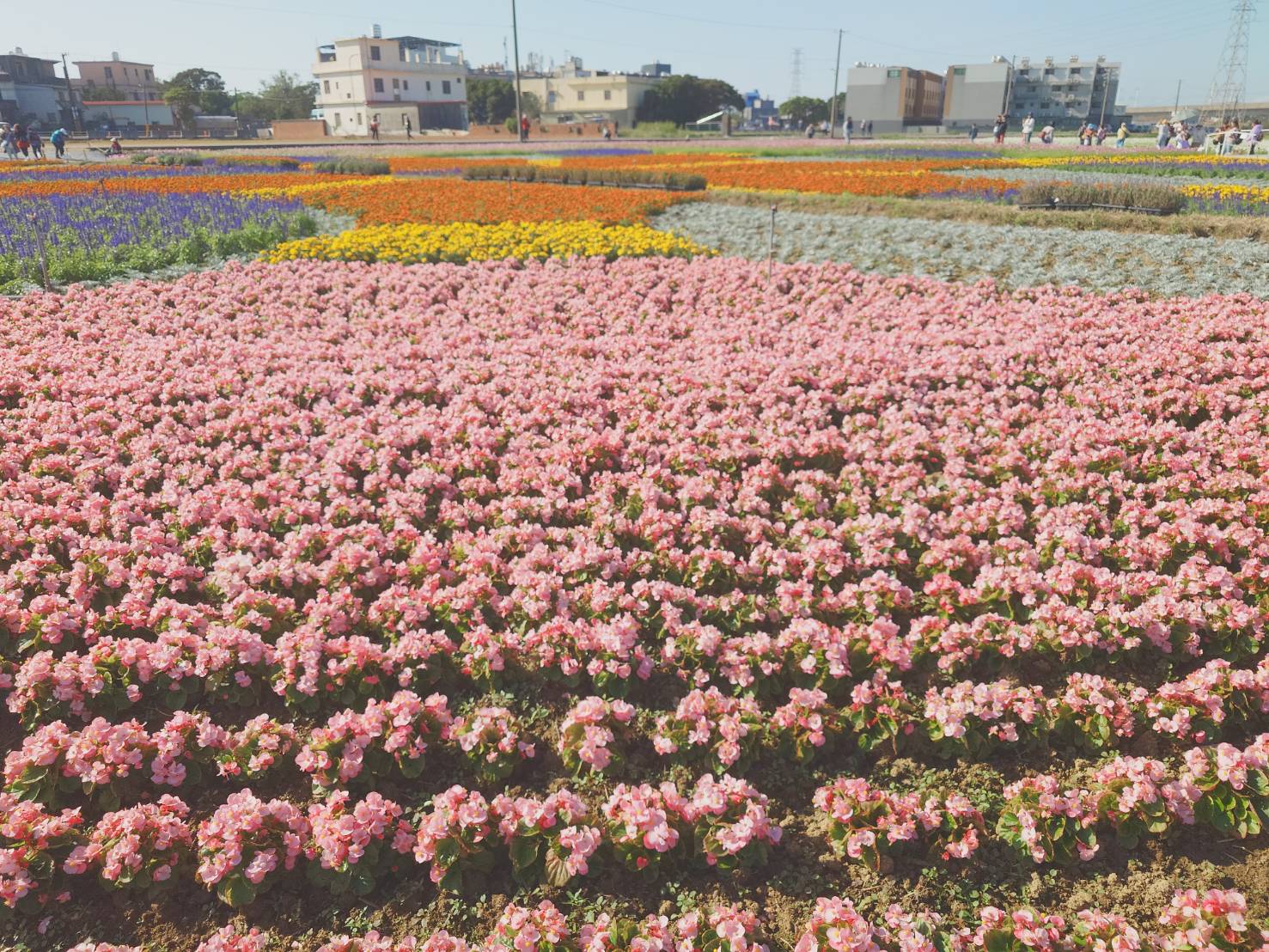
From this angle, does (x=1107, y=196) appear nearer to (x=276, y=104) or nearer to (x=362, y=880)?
(x=362, y=880)

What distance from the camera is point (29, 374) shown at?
29.4 ft

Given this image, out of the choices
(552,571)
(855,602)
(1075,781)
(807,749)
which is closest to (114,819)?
(552,571)

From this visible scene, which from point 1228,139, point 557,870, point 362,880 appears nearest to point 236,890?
point 362,880

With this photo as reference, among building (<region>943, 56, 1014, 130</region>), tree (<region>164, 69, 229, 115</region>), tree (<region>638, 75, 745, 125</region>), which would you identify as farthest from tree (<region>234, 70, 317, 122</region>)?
building (<region>943, 56, 1014, 130</region>)

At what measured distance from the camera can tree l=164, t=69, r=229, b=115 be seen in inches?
3976

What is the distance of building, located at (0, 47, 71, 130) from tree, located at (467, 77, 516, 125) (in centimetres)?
4800

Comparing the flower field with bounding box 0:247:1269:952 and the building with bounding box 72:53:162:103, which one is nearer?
the flower field with bounding box 0:247:1269:952

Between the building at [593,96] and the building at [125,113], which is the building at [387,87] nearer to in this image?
the building at [593,96]

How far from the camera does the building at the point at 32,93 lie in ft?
286

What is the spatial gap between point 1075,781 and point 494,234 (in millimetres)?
14180

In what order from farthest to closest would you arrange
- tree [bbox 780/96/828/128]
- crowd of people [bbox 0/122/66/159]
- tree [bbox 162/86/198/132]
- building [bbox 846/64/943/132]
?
tree [bbox 780/96/828/128]
building [bbox 846/64/943/132]
tree [bbox 162/86/198/132]
crowd of people [bbox 0/122/66/159]

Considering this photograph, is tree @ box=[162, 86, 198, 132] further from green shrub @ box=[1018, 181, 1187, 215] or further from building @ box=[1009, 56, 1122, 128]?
building @ box=[1009, 56, 1122, 128]

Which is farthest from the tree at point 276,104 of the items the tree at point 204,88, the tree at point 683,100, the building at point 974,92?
the building at point 974,92

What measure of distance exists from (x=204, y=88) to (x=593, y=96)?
201ft
